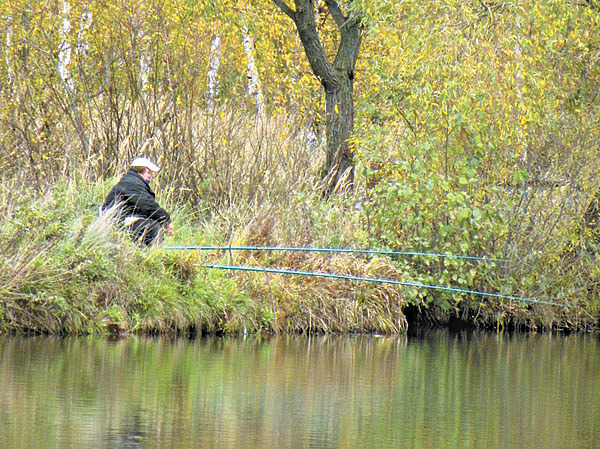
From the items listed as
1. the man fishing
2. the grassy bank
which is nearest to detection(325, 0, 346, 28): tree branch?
the grassy bank

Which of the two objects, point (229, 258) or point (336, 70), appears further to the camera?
point (336, 70)

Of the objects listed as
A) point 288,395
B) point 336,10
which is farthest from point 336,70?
point 288,395

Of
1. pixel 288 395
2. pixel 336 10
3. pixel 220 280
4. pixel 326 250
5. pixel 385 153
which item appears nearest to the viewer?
pixel 288 395

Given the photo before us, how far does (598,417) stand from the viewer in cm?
906

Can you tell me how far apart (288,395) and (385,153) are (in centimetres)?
756

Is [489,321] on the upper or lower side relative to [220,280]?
lower

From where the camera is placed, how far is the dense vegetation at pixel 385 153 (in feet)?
50.7

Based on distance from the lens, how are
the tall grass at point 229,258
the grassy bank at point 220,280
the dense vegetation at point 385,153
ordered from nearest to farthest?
the grassy bank at point 220,280, the tall grass at point 229,258, the dense vegetation at point 385,153

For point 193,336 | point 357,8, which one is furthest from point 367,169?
point 193,336

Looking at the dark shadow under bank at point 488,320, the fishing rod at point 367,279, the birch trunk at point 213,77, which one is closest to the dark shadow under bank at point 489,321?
the dark shadow under bank at point 488,320

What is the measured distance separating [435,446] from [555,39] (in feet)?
31.9

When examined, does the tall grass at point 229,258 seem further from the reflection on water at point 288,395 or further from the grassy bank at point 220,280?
the reflection on water at point 288,395

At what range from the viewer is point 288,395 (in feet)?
30.8

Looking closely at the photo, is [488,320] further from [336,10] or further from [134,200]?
[336,10]
